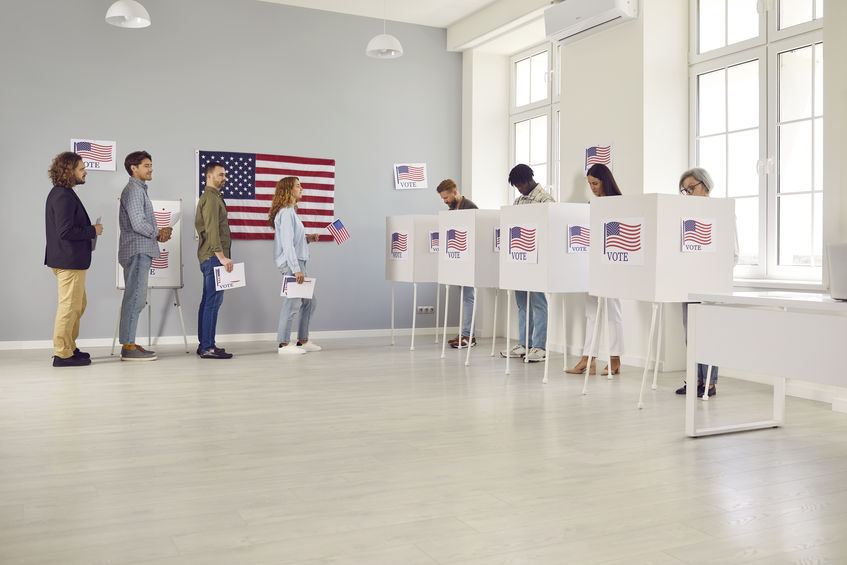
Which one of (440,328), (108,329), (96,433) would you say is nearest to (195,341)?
(108,329)

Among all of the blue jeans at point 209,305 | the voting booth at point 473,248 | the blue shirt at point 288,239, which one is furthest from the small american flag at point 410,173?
the blue jeans at point 209,305

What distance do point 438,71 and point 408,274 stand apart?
106 inches

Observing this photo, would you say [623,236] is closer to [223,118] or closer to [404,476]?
[404,476]

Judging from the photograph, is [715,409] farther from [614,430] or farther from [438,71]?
[438,71]

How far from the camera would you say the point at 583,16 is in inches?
236

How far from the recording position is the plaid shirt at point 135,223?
19.1 ft

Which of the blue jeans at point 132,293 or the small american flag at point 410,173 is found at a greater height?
the small american flag at point 410,173

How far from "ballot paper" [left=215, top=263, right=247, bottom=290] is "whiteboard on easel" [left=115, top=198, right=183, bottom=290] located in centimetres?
78

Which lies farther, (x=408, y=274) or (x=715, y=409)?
(x=408, y=274)

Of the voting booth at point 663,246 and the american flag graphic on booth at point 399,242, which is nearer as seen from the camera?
the voting booth at point 663,246

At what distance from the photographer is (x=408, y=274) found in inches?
272

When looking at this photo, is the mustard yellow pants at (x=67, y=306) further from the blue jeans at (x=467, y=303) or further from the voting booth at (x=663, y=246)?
the voting booth at (x=663, y=246)

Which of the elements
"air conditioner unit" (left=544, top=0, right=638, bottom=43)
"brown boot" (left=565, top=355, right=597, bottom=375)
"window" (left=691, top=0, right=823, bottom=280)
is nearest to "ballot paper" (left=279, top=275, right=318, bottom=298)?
"brown boot" (left=565, top=355, right=597, bottom=375)

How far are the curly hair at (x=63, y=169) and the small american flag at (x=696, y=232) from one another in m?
4.32
